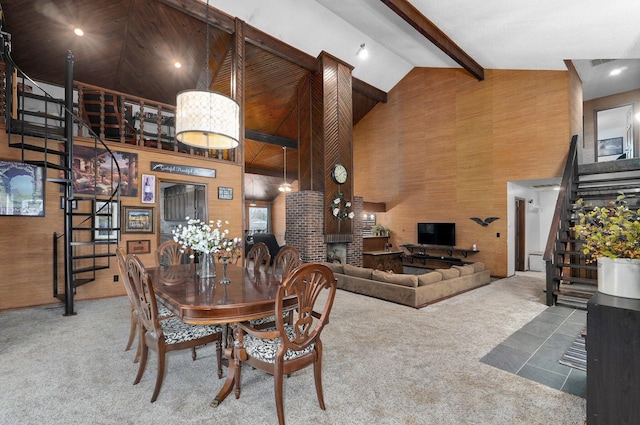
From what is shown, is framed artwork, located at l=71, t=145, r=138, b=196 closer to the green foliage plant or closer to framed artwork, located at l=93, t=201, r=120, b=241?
framed artwork, located at l=93, t=201, r=120, b=241

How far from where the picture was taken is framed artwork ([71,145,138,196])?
4859 millimetres

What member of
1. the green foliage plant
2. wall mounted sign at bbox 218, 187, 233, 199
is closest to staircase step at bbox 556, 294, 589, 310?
the green foliage plant

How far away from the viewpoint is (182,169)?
19.0 feet

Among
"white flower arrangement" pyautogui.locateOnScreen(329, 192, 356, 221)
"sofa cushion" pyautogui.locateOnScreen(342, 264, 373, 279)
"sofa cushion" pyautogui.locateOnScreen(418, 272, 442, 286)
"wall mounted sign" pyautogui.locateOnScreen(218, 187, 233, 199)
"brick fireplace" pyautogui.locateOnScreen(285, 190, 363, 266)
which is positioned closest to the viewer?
"sofa cushion" pyautogui.locateOnScreen(418, 272, 442, 286)

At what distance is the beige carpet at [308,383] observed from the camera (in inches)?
78.4

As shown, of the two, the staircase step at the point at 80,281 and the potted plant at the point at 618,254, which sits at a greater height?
the potted plant at the point at 618,254

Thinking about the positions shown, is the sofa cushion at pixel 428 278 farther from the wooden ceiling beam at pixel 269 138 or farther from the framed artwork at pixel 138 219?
the wooden ceiling beam at pixel 269 138

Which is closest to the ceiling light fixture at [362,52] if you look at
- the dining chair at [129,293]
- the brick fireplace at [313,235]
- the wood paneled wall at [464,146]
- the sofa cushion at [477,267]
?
the wood paneled wall at [464,146]

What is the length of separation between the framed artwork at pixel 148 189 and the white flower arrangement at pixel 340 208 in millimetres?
3871

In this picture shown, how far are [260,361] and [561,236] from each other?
5595 millimetres

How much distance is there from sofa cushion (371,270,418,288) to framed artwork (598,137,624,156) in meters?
8.23

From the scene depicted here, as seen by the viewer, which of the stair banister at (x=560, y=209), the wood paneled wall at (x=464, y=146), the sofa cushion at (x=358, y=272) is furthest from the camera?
the wood paneled wall at (x=464, y=146)

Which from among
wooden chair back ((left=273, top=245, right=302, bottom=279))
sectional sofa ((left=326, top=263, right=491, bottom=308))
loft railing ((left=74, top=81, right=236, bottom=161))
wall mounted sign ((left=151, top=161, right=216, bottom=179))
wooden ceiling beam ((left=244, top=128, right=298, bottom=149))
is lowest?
sectional sofa ((left=326, top=263, right=491, bottom=308))

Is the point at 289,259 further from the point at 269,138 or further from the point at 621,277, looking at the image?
the point at 269,138
